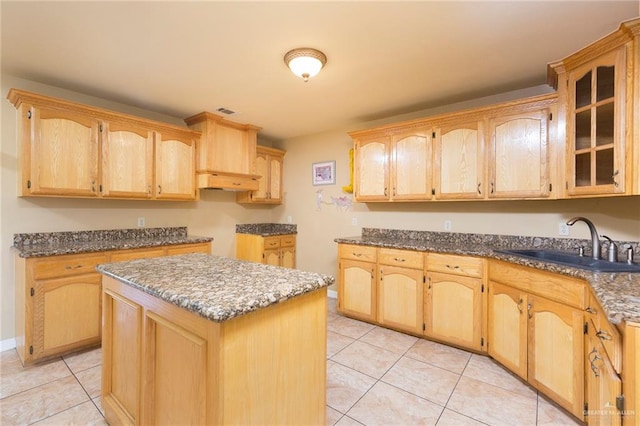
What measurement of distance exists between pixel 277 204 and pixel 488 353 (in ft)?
11.5

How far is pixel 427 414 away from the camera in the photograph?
5.86 feet

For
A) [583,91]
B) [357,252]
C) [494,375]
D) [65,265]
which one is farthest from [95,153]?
[583,91]

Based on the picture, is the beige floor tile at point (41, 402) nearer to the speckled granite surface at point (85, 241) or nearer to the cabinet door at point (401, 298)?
the speckled granite surface at point (85, 241)

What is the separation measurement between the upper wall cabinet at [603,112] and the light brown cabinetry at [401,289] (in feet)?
4.49

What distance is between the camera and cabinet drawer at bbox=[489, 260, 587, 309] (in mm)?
1716

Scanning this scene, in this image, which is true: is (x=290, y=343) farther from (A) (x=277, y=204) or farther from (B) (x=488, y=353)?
(A) (x=277, y=204)

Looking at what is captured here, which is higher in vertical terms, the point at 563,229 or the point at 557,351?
the point at 563,229

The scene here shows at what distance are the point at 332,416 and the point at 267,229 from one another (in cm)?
332

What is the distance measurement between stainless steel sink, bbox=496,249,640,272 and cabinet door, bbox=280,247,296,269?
286 cm

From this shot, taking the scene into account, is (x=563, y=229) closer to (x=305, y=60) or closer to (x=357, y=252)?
(x=357, y=252)

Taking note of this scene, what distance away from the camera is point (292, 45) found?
205cm

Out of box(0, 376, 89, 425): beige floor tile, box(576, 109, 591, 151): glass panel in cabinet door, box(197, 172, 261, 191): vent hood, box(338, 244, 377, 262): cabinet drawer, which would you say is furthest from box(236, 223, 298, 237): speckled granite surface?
box(576, 109, 591, 151): glass panel in cabinet door

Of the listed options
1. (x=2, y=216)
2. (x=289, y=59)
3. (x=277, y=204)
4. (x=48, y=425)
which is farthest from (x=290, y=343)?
(x=277, y=204)

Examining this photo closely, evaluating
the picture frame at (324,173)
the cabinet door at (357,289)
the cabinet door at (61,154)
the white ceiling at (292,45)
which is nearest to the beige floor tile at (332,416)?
the cabinet door at (357,289)
